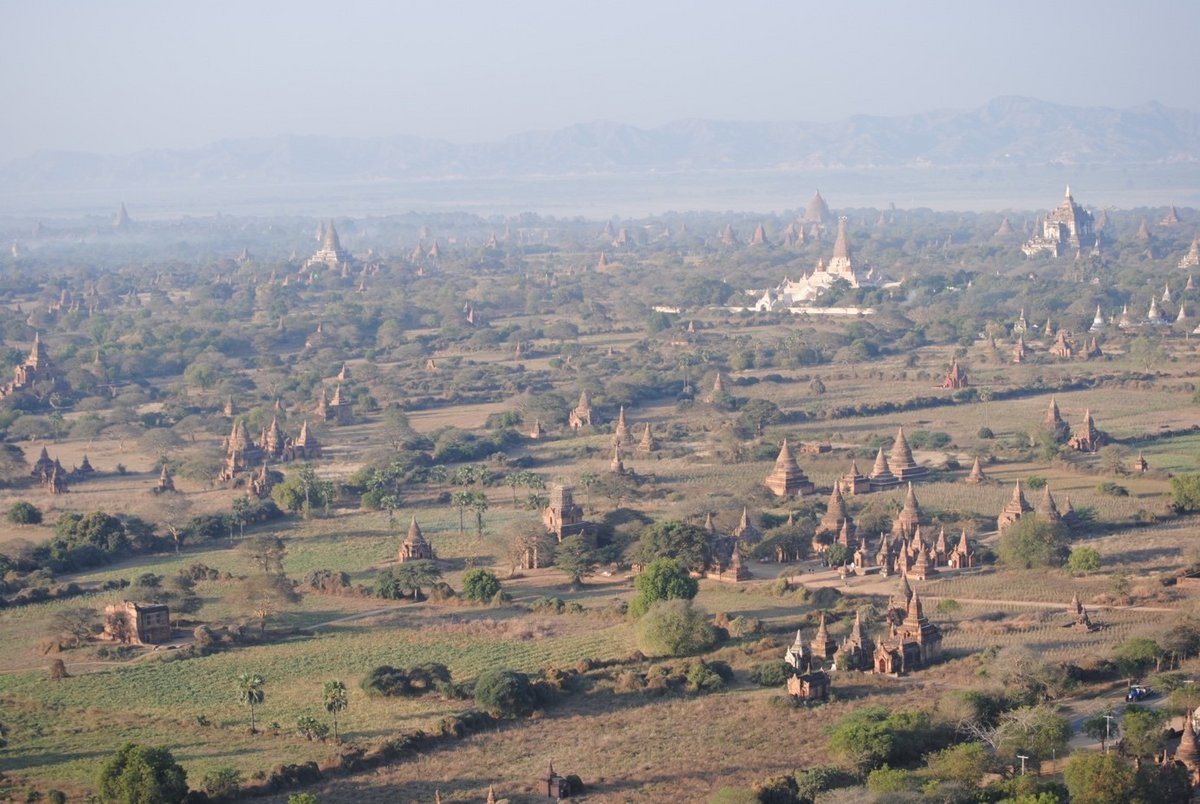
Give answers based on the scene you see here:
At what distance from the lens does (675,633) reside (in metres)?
36.8

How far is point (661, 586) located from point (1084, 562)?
32.9 feet

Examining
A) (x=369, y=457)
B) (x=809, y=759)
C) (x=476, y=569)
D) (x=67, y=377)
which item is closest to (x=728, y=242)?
(x=67, y=377)

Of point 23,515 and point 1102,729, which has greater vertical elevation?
point 1102,729

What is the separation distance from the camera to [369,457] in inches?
2416

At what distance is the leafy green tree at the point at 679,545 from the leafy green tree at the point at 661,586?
2.57 meters

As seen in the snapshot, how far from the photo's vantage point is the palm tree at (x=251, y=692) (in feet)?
110

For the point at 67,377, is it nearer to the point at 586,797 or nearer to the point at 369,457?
the point at 369,457

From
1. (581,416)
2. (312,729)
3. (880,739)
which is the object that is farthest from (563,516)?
(581,416)

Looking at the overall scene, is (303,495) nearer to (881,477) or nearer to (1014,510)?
(881,477)

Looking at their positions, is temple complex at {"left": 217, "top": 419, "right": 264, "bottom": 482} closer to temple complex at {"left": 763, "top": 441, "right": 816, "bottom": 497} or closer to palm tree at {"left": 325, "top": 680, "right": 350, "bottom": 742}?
temple complex at {"left": 763, "top": 441, "right": 816, "bottom": 497}

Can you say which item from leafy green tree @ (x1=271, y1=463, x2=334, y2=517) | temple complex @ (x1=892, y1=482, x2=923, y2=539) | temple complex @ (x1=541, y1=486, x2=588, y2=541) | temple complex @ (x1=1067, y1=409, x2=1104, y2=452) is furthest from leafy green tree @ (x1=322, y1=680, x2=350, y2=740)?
temple complex @ (x1=1067, y1=409, x2=1104, y2=452)

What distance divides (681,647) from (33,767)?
496 inches

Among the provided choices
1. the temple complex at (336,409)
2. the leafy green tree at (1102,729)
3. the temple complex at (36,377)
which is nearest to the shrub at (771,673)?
the leafy green tree at (1102,729)

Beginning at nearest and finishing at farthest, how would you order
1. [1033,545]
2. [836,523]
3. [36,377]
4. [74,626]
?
1. [74,626]
2. [1033,545]
3. [836,523]
4. [36,377]
